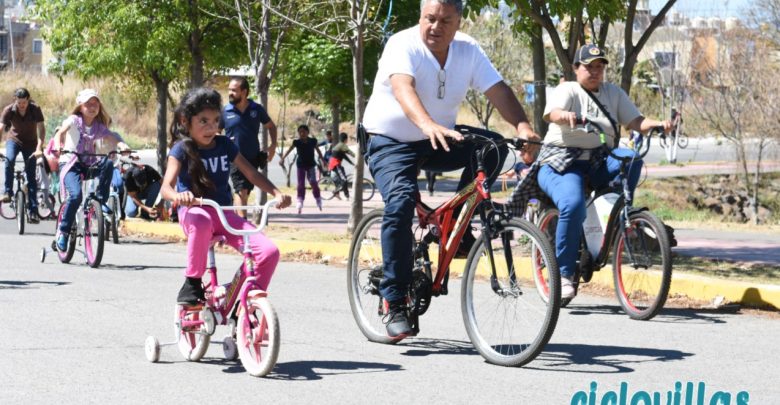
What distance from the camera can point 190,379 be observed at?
6621 mm

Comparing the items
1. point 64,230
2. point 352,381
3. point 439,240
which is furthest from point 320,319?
point 64,230

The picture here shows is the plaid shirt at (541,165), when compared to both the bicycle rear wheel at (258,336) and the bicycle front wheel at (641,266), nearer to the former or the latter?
the bicycle front wheel at (641,266)

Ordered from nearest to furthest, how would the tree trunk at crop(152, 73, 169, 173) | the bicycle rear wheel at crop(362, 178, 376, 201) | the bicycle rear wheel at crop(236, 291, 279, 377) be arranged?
the bicycle rear wheel at crop(236, 291, 279, 377), the tree trunk at crop(152, 73, 169, 173), the bicycle rear wheel at crop(362, 178, 376, 201)

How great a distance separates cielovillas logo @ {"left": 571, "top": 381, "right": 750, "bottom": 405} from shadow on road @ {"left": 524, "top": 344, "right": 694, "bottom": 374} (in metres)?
0.56

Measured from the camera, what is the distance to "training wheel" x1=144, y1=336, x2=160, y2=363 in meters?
7.02

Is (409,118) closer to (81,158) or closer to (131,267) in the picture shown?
(131,267)

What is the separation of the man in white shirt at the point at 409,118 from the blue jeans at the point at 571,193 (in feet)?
4.60

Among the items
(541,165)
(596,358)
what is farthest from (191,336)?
(541,165)

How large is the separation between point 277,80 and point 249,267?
28.2 metres

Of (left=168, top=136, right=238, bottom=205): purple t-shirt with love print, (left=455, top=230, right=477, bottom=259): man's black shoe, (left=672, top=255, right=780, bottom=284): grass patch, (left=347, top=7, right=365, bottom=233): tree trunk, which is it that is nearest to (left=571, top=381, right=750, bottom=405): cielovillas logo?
(left=455, top=230, right=477, bottom=259): man's black shoe

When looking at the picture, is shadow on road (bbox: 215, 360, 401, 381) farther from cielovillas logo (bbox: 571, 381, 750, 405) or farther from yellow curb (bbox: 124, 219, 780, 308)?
yellow curb (bbox: 124, 219, 780, 308)

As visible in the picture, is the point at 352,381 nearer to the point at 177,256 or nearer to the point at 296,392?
the point at 296,392

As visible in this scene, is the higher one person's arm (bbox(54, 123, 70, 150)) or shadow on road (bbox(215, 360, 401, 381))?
person's arm (bbox(54, 123, 70, 150))

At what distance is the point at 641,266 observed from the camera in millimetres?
8742
